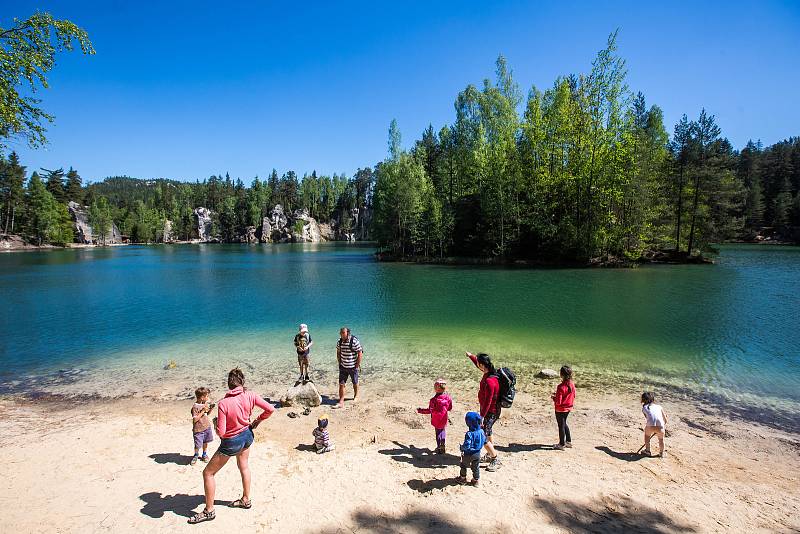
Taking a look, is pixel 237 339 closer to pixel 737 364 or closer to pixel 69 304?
pixel 69 304

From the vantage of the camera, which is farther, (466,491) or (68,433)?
(68,433)

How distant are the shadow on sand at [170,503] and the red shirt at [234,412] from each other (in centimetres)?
178

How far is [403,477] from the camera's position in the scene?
777 centimetres

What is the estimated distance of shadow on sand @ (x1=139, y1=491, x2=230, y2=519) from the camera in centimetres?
662

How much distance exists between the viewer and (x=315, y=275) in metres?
49.2

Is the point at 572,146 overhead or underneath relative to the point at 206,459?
overhead

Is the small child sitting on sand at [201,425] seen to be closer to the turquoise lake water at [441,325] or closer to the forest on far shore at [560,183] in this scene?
the turquoise lake water at [441,325]

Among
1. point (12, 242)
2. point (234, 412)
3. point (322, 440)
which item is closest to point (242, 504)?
point (234, 412)

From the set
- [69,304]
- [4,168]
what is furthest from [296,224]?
[69,304]

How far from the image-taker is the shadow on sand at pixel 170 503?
6625 mm

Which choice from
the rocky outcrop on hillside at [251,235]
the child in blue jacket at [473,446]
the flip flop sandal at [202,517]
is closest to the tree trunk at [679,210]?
the child in blue jacket at [473,446]

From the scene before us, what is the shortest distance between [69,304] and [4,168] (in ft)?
338

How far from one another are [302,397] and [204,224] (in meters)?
192

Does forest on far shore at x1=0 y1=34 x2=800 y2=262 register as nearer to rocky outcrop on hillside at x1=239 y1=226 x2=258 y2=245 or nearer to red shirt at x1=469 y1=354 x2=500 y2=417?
red shirt at x1=469 y1=354 x2=500 y2=417
